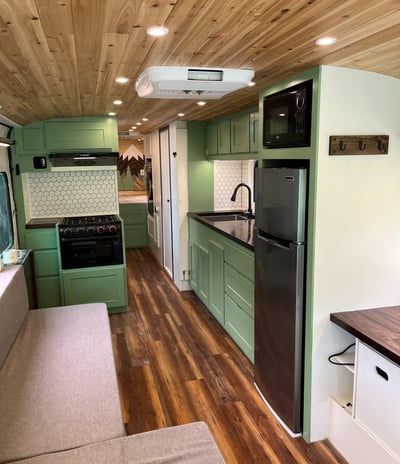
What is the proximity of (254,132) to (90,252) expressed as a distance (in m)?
2.08

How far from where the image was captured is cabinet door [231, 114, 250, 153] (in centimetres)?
345

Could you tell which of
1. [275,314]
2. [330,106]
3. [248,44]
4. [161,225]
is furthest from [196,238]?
[248,44]

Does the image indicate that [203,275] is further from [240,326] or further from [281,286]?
[281,286]

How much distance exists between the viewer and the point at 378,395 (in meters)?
1.94

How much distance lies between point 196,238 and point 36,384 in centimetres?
277

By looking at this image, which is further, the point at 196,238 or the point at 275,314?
the point at 196,238

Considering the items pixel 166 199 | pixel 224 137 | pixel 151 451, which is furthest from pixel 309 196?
pixel 166 199

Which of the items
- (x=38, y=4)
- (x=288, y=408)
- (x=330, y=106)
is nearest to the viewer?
(x=38, y=4)

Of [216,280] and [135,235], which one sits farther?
[135,235]

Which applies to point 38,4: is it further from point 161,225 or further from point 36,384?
point 161,225

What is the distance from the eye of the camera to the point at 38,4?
112cm

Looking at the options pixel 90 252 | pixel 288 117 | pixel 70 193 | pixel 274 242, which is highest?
pixel 288 117

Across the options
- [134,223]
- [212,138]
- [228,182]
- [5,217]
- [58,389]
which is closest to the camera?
[58,389]

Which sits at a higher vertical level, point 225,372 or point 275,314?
point 275,314
